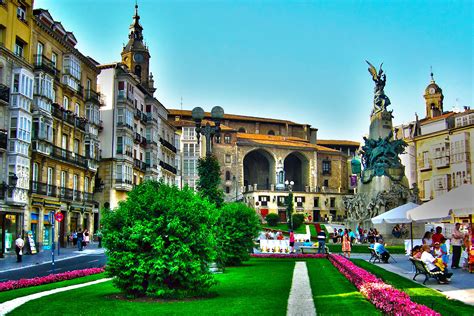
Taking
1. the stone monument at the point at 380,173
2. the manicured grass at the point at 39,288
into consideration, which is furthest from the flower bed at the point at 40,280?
the stone monument at the point at 380,173

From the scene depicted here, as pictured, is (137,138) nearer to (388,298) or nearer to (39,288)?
(39,288)

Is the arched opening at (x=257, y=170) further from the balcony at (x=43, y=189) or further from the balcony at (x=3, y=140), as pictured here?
the balcony at (x=3, y=140)

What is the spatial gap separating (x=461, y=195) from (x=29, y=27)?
31.1 m

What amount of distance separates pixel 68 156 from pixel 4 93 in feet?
35.4

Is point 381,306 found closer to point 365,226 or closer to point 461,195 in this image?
point 461,195

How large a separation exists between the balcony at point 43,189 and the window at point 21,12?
10.9 metres

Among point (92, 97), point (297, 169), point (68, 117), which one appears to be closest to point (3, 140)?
point (68, 117)

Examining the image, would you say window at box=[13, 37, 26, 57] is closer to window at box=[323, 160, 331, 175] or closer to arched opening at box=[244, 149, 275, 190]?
arched opening at box=[244, 149, 275, 190]

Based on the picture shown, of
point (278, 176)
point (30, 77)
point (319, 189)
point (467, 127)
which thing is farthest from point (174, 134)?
point (30, 77)

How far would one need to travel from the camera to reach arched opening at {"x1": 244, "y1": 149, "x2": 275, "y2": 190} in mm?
102312

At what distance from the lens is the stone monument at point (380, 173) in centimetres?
4325

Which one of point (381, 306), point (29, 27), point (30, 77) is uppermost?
point (29, 27)

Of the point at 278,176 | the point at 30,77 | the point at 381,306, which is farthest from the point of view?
the point at 278,176

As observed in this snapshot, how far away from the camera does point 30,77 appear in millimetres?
37969
